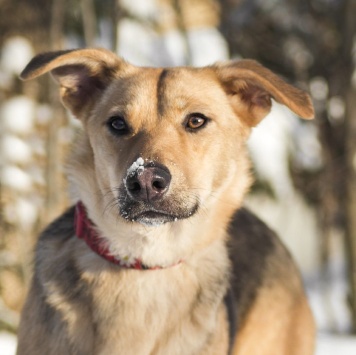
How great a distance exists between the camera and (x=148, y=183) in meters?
3.12

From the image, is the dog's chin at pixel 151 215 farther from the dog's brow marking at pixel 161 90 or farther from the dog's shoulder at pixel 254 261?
the dog's shoulder at pixel 254 261

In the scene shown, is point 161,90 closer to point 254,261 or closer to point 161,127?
point 161,127

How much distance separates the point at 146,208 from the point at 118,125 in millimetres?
572

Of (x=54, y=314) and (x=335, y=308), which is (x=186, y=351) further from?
(x=335, y=308)

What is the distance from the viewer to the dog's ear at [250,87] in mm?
3604

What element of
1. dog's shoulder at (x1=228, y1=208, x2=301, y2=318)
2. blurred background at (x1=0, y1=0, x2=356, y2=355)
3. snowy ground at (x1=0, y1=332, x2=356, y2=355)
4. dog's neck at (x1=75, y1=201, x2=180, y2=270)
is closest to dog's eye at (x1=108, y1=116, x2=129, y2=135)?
dog's neck at (x1=75, y1=201, x2=180, y2=270)

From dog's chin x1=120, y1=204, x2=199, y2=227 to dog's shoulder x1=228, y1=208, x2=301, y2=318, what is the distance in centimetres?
93

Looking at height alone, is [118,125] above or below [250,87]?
below

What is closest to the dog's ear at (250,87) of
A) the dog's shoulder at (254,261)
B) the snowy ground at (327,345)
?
the dog's shoulder at (254,261)

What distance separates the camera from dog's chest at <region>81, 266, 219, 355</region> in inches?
135

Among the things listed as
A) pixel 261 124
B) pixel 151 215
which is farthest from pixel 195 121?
pixel 261 124

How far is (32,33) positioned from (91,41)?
1835 mm

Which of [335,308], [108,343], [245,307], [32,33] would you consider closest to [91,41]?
[32,33]

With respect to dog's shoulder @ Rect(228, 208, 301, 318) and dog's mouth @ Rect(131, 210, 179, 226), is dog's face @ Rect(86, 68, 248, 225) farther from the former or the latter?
dog's shoulder @ Rect(228, 208, 301, 318)
